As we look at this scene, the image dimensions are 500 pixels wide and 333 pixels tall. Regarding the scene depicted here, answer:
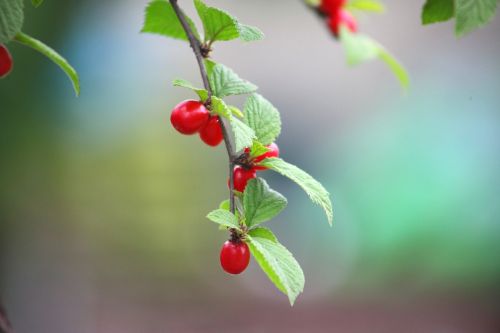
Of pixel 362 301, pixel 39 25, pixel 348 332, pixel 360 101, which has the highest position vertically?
pixel 360 101

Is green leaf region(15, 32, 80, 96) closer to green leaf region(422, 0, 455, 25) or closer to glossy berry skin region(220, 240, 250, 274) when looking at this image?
glossy berry skin region(220, 240, 250, 274)

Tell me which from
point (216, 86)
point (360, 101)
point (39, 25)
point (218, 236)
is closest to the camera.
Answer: point (216, 86)

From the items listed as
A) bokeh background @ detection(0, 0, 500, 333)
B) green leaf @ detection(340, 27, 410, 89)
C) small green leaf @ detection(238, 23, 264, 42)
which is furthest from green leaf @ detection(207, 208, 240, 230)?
bokeh background @ detection(0, 0, 500, 333)

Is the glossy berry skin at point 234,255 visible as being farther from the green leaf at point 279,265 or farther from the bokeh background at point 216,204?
the bokeh background at point 216,204

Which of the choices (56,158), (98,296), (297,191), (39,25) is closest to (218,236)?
(297,191)

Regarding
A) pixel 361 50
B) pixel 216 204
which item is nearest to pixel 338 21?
pixel 361 50

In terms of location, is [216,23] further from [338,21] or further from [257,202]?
[338,21]

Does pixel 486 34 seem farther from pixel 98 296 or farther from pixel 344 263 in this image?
pixel 98 296
